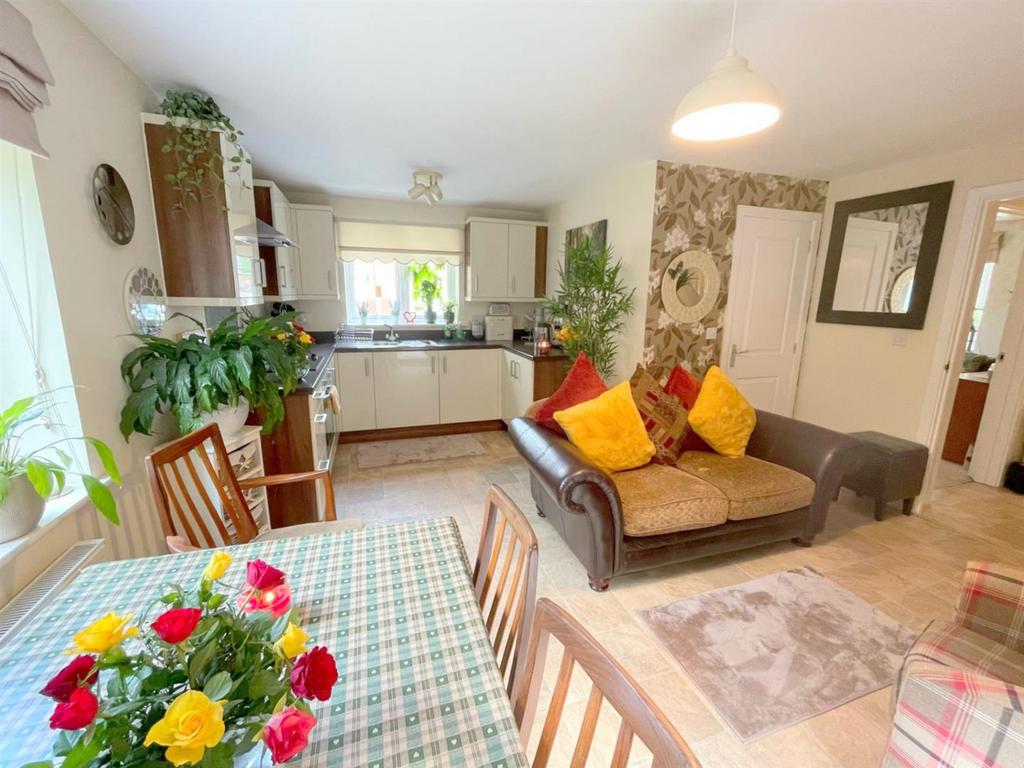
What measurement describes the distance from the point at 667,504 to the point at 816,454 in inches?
38.7

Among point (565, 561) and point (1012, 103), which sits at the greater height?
point (1012, 103)

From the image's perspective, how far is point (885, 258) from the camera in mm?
2943

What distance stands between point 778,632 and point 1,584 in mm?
2628

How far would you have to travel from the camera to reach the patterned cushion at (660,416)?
2408 millimetres

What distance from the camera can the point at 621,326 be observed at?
10.8ft

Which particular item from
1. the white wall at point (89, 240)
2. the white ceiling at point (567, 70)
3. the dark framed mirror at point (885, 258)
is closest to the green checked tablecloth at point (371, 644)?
the white wall at point (89, 240)

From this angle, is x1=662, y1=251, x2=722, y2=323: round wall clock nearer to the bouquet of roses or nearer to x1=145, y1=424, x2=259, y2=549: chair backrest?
x1=145, y1=424, x2=259, y2=549: chair backrest

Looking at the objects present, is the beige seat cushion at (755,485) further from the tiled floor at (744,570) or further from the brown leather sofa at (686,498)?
the tiled floor at (744,570)

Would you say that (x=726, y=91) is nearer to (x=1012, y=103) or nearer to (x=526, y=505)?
(x=1012, y=103)

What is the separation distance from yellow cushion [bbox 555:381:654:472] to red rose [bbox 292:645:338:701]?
1751mm

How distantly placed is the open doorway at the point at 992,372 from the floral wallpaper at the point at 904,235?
0.30 meters

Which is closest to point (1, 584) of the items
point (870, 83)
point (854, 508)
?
point (870, 83)

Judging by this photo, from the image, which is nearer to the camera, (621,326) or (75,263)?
(75,263)

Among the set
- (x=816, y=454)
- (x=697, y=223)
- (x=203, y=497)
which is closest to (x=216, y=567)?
(x=203, y=497)
